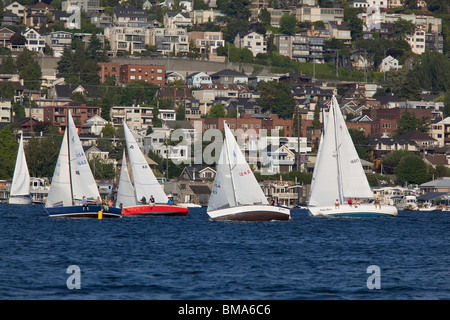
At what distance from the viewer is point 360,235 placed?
53.6 metres

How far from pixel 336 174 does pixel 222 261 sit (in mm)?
28317

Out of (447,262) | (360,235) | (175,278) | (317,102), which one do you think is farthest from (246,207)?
(317,102)

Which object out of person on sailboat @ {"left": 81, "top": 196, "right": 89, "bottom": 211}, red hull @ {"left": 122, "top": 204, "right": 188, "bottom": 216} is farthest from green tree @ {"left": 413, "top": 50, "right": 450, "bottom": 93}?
person on sailboat @ {"left": 81, "top": 196, "right": 89, "bottom": 211}

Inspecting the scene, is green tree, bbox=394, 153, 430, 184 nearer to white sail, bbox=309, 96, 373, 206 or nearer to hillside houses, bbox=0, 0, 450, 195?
hillside houses, bbox=0, 0, 450, 195

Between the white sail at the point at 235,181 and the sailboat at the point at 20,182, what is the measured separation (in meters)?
54.7

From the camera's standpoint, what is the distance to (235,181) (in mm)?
59156

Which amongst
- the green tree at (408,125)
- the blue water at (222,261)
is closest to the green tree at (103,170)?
the green tree at (408,125)

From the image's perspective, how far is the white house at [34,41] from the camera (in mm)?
190125

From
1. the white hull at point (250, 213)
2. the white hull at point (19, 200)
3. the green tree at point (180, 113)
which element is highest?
the white hull at point (250, 213)

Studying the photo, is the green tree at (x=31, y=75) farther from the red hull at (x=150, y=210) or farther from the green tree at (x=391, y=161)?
the red hull at (x=150, y=210)

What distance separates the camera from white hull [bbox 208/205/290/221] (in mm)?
59906

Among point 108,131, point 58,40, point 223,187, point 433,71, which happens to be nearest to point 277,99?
point 108,131

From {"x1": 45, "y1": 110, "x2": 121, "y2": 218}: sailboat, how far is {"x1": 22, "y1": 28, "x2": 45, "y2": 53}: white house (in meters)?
130

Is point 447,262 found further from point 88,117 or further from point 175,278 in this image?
point 88,117
